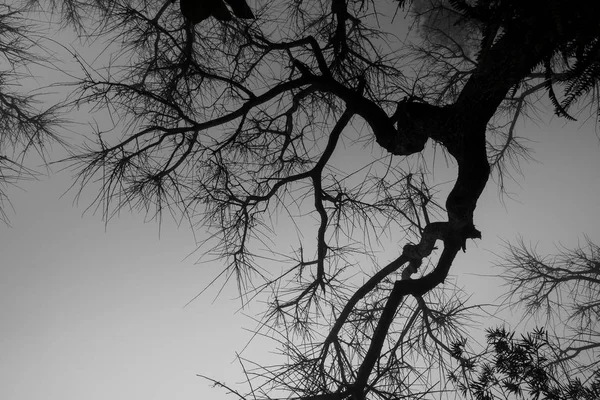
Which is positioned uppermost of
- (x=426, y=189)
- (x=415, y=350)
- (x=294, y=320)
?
(x=426, y=189)

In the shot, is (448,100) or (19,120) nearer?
(19,120)

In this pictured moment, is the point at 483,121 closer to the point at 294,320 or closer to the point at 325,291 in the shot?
the point at 325,291

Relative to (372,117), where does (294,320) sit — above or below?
below

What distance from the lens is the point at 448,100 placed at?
65.2 inches

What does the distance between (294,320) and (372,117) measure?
26.9 inches

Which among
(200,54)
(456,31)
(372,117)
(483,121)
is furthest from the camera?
(456,31)

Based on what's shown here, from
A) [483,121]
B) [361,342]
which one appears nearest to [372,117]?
[483,121]

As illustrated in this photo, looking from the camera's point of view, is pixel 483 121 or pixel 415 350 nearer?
pixel 483 121

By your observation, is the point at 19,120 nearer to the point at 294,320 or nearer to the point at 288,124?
the point at 288,124

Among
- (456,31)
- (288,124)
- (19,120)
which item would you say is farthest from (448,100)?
(19,120)

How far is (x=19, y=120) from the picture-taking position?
143cm

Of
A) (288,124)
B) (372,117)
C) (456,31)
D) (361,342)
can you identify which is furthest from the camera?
(456,31)

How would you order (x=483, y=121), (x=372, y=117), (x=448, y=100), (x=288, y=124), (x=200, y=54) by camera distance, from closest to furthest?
(x=483, y=121)
(x=372, y=117)
(x=288, y=124)
(x=200, y=54)
(x=448, y=100)

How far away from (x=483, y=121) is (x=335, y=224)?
0.57 meters
